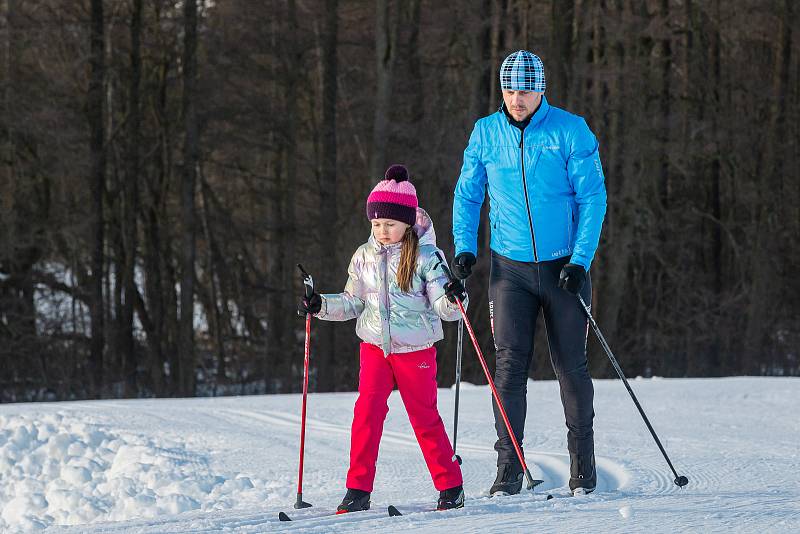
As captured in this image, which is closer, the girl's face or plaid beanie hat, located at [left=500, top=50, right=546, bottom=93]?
the girl's face

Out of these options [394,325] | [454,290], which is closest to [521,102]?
[454,290]

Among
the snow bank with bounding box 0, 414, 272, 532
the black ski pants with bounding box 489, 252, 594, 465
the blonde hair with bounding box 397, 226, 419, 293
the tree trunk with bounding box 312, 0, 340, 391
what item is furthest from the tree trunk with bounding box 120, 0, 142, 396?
the blonde hair with bounding box 397, 226, 419, 293

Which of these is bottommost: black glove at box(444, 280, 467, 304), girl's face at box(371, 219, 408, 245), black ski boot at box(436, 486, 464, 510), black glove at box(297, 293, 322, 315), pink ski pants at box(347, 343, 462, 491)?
black ski boot at box(436, 486, 464, 510)

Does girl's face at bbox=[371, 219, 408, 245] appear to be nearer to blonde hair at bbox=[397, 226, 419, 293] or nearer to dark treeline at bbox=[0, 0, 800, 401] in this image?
blonde hair at bbox=[397, 226, 419, 293]

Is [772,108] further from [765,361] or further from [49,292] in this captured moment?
[49,292]

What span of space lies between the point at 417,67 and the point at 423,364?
55.0 ft

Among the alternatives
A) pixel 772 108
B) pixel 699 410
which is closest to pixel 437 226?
pixel 772 108

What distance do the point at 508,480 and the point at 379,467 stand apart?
4.35 ft

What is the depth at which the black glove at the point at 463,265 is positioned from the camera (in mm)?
4883

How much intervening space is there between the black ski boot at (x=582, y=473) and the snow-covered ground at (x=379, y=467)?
12 cm

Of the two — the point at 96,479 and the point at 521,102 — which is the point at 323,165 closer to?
the point at 96,479

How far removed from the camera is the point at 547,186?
4.79 meters

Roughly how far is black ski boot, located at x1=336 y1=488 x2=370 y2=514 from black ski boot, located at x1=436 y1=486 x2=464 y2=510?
0.29 m

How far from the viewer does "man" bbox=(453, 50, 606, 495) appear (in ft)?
15.7
